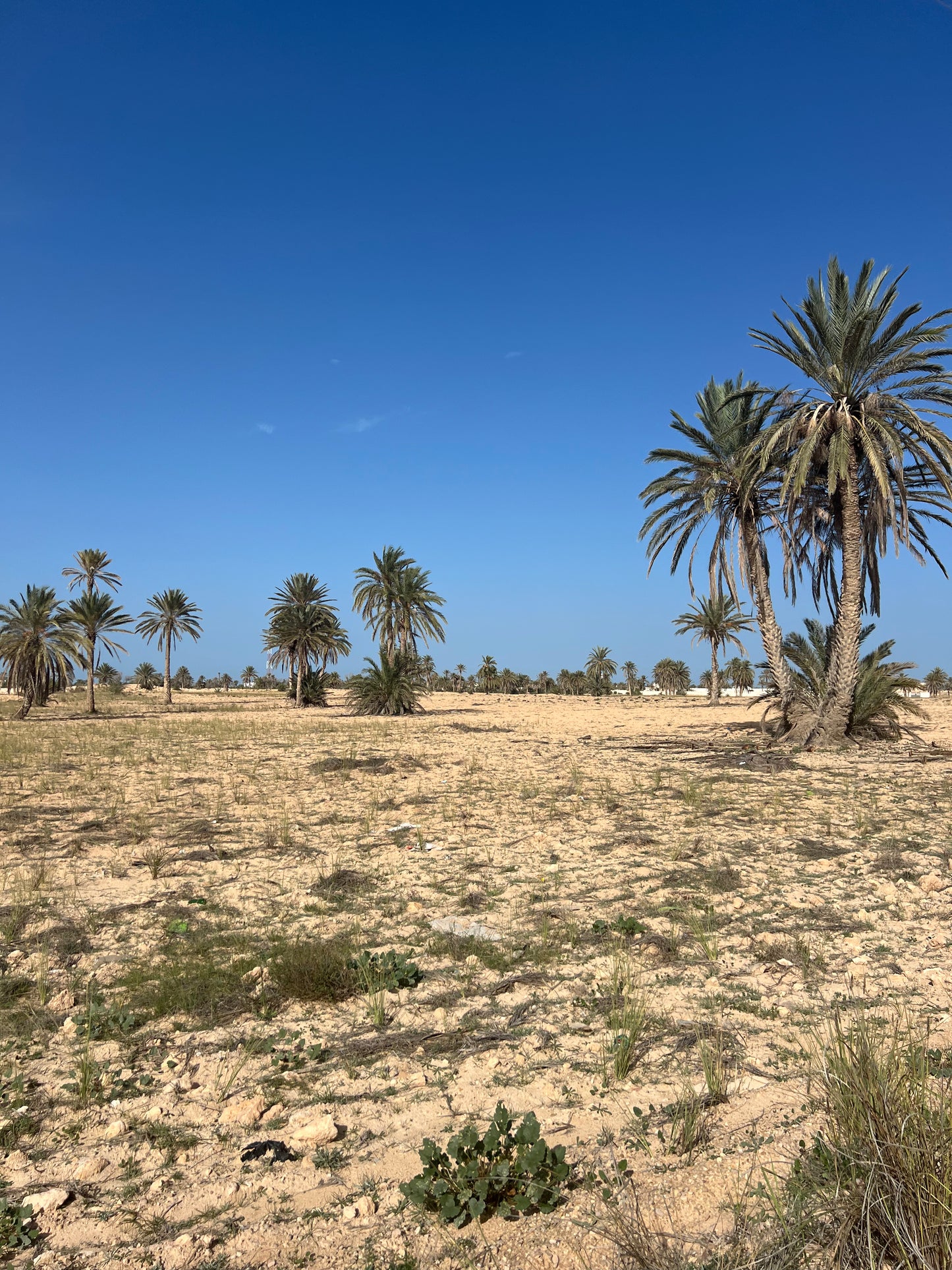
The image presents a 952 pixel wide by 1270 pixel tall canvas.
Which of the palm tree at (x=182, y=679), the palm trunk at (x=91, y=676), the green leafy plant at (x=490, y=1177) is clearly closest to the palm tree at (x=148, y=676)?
the palm tree at (x=182, y=679)

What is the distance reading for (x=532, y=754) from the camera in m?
16.5

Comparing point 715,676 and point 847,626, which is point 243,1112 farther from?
point 715,676

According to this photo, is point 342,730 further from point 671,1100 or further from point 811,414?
point 671,1100

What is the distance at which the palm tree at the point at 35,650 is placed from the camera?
29.6 meters

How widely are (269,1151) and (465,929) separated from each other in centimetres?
268

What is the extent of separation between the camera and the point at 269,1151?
117 inches

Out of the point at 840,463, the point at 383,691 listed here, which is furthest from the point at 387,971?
the point at 383,691

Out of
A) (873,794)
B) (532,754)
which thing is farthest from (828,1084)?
(532,754)

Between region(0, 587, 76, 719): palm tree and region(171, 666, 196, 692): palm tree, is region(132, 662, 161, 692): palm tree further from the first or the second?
region(0, 587, 76, 719): palm tree

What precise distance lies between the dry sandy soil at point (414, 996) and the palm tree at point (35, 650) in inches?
877

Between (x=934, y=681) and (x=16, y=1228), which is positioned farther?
(x=934, y=681)

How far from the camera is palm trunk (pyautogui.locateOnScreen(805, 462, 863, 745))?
15.6m

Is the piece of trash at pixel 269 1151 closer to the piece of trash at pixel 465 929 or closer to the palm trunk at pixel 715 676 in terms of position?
the piece of trash at pixel 465 929

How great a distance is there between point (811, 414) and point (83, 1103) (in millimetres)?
16871
